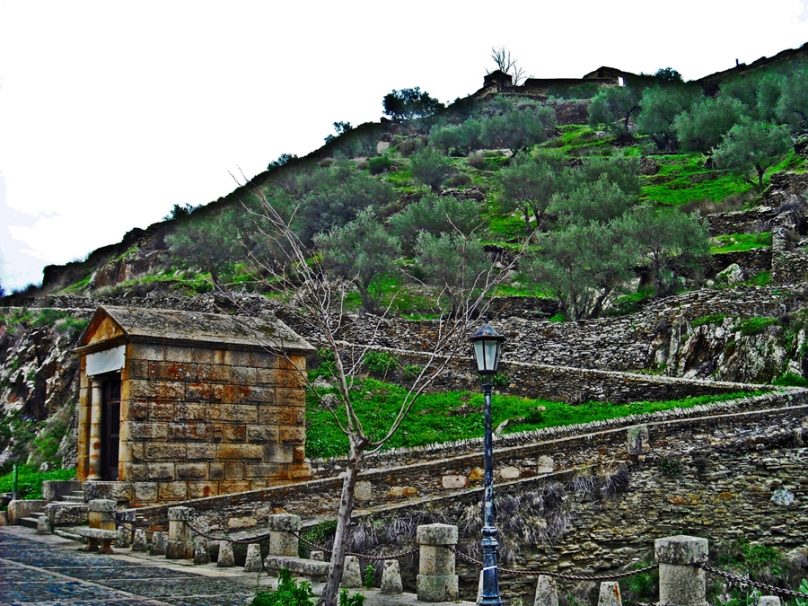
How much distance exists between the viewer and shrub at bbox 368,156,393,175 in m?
69.4

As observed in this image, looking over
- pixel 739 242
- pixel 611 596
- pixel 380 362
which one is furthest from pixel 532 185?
pixel 611 596

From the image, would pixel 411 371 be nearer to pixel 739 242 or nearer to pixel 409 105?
pixel 739 242

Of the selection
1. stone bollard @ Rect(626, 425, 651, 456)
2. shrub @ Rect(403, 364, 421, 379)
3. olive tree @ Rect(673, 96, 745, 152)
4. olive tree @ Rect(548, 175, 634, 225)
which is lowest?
stone bollard @ Rect(626, 425, 651, 456)

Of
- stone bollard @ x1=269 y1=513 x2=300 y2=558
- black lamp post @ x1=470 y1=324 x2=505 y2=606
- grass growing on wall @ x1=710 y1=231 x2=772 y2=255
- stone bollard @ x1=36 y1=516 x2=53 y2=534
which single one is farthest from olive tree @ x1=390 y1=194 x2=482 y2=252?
black lamp post @ x1=470 y1=324 x2=505 y2=606

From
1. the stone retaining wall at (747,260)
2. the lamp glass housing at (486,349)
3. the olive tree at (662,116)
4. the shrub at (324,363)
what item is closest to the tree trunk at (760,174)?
the stone retaining wall at (747,260)

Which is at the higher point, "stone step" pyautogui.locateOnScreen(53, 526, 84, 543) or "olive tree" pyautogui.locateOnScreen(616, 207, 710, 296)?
"olive tree" pyautogui.locateOnScreen(616, 207, 710, 296)

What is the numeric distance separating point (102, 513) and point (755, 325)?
16.6m

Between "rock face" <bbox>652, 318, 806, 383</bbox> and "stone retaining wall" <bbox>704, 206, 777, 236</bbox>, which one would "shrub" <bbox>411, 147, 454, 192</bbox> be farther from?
"rock face" <bbox>652, 318, 806, 383</bbox>

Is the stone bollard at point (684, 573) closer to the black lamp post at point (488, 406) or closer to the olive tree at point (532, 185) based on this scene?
the black lamp post at point (488, 406)

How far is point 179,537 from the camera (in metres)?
12.8

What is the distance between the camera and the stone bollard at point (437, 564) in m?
9.49

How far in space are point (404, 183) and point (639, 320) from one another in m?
38.1

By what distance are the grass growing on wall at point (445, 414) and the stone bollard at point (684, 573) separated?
37.7 feet

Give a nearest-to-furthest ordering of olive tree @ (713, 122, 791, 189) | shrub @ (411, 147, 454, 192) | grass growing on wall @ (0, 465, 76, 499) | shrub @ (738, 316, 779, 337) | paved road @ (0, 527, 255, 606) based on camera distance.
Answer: paved road @ (0, 527, 255, 606)
grass growing on wall @ (0, 465, 76, 499)
shrub @ (738, 316, 779, 337)
olive tree @ (713, 122, 791, 189)
shrub @ (411, 147, 454, 192)
